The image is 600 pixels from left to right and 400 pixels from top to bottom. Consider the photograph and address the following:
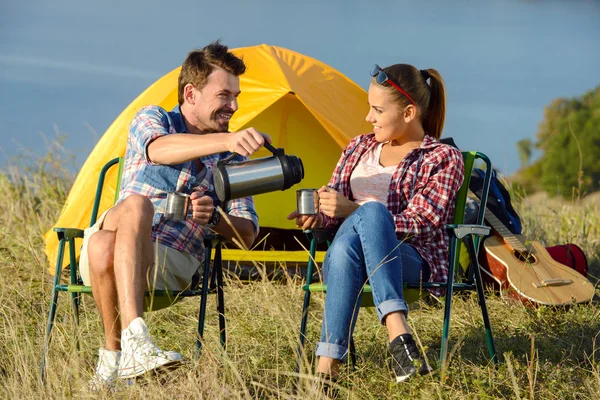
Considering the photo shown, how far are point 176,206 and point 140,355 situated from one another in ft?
1.84

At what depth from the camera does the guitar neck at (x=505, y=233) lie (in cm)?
453

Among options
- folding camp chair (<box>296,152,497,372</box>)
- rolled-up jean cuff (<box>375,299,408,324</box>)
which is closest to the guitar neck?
folding camp chair (<box>296,152,497,372</box>)

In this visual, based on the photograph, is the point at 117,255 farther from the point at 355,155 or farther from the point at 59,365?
the point at 355,155

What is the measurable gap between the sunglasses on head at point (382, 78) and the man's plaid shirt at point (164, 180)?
2.03 ft

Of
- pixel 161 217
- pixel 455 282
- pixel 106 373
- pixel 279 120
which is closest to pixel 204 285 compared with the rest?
pixel 161 217

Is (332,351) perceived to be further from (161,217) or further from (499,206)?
(499,206)

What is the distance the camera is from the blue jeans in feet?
8.83

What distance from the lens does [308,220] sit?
3.02 metres

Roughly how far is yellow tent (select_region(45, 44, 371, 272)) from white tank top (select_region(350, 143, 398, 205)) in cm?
152

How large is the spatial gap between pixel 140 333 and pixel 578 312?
247 centimetres

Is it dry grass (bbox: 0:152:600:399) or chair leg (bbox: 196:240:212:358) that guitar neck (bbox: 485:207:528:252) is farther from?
chair leg (bbox: 196:240:212:358)

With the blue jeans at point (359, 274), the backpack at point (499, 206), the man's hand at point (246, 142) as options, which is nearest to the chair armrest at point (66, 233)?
the man's hand at point (246, 142)

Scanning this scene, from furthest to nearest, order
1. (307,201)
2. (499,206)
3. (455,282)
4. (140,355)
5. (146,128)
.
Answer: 1. (499,206)
2. (146,128)
3. (455,282)
4. (307,201)
5. (140,355)

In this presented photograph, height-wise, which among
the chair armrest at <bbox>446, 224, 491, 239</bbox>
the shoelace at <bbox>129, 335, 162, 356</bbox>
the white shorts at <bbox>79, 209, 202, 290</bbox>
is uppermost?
the chair armrest at <bbox>446, 224, 491, 239</bbox>
